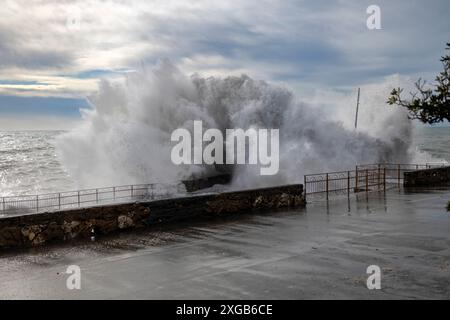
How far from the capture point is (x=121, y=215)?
424 inches

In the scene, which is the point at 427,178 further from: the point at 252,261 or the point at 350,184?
the point at 252,261

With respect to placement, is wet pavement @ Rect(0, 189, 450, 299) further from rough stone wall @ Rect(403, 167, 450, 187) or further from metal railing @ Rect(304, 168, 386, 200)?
rough stone wall @ Rect(403, 167, 450, 187)

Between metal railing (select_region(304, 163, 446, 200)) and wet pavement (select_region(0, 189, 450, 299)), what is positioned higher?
metal railing (select_region(304, 163, 446, 200))

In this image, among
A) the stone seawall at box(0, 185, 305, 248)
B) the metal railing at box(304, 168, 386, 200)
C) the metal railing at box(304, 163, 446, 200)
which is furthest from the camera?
the metal railing at box(304, 168, 386, 200)

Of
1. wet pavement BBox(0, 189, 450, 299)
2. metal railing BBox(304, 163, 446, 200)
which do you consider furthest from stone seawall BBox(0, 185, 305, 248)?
metal railing BBox(304, 163, 446, 200)

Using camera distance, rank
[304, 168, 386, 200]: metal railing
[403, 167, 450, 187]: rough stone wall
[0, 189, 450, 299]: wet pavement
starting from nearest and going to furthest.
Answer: [0, 189, 450, 299]: wet pavement → [304, 168, 386, 200]: metal railing → [403, 167, 450, 187]: rough stone wall

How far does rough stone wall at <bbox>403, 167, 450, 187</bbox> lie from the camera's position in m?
19.9

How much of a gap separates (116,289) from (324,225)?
20.2 ft

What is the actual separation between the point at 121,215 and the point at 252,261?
402 cm

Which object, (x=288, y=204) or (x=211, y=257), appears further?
(x=288, y=204)

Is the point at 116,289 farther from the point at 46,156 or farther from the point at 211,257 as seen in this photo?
the point at 46,156

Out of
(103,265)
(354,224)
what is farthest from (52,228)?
(354,224)

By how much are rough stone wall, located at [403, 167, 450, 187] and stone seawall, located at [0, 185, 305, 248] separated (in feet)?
25.5
